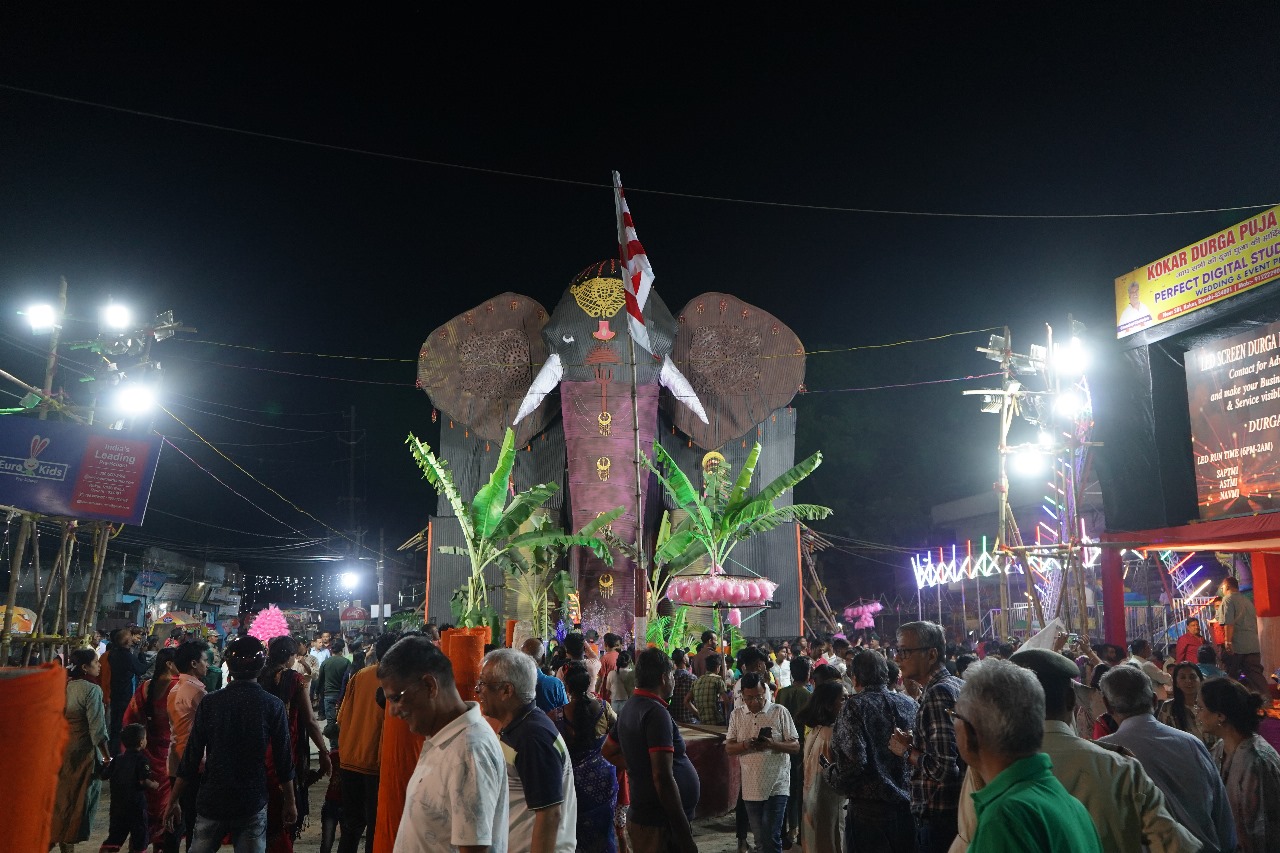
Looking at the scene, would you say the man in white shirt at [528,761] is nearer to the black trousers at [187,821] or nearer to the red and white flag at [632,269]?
the black trousers at [187,821]

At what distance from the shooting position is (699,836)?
8422 millimetres

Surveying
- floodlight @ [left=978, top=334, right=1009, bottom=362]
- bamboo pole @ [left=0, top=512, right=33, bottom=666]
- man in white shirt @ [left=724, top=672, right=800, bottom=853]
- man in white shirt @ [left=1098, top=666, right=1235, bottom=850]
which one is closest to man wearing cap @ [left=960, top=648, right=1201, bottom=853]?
man in white shirt @ [left=1098, top=666, right=1235, bottom=850]

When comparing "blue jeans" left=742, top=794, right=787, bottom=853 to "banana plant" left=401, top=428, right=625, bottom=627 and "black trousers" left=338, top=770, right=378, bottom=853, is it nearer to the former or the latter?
"black trousers" left=338, top=770, right=378, bottom=853

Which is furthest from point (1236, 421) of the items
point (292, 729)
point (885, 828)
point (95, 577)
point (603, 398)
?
point (95, 577)

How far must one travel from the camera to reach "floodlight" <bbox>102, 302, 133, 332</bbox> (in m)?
12.6

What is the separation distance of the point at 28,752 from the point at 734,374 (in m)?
23.1

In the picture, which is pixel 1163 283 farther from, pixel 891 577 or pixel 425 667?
pixel 891 577

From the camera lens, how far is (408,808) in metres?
2.97

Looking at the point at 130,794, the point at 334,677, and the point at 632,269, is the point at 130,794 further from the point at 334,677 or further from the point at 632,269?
the point at 632,269

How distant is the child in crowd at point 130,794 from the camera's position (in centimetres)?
704

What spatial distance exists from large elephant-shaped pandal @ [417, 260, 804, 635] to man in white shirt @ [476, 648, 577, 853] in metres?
18.5

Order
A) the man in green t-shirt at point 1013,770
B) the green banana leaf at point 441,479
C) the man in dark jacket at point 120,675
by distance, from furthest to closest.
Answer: the green banana leaf at point 441,479, the man in dark jacket at point 120,675, the man in green t-shirt at point 1013,770

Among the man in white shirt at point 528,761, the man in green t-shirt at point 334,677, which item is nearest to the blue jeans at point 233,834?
the man in white shirt at point 528,761

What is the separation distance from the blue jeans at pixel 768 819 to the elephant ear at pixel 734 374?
1777cm
